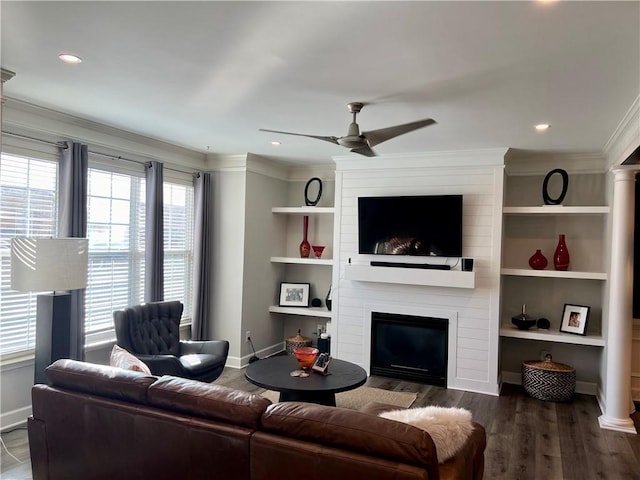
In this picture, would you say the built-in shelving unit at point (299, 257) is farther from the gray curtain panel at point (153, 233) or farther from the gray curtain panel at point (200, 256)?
the gray curtain panel at point (153, 233)

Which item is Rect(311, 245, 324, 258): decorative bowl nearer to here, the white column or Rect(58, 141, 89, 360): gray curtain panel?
Rect(58, 141, 89, 360): gray curtain panel

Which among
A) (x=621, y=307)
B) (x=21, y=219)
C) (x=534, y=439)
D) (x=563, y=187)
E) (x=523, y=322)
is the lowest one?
(x=534, y=439)

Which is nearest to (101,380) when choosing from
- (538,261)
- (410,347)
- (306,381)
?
(306,381)

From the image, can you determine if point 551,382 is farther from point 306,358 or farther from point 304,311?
point 304,311

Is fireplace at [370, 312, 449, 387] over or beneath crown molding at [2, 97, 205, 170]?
beneath

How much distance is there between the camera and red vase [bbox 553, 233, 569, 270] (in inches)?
198

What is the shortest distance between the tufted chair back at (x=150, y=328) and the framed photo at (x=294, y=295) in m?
1.96

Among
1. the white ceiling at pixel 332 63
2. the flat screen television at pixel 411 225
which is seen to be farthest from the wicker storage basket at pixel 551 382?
the white ceiling at pixel 332 63

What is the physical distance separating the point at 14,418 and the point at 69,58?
2.87 m

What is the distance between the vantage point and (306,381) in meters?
3.48

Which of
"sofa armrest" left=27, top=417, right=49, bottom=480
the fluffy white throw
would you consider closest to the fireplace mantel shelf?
the fluffy white throw

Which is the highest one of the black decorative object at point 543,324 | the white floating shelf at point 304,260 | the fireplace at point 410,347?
the white floating shelf at point 304,260

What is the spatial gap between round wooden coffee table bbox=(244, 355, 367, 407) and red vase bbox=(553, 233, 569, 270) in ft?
8.95

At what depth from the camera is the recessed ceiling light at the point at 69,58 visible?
269cm
